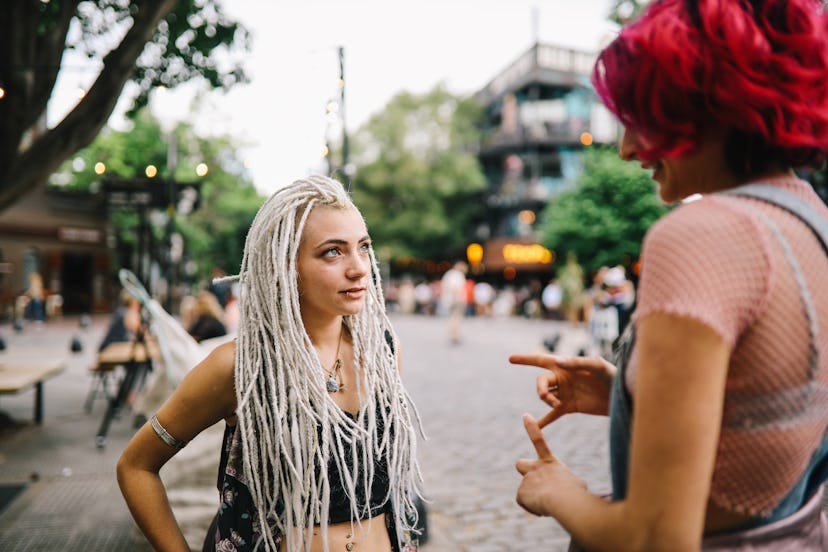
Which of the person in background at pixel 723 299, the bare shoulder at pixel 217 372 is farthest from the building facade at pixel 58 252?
the person in background at pixel 723 299

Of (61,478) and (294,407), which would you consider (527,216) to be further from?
(294,407)

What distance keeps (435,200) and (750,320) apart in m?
37.1

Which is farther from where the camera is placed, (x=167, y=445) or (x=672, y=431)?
(x=167, y=445)

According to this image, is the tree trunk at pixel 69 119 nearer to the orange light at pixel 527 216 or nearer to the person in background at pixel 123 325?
the person in background at pixel 123 325

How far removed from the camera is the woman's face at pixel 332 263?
1.84 m

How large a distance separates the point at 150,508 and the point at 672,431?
1.44m

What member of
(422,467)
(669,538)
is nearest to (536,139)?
(422,467)

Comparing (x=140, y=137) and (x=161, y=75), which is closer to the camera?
(x=161, y=75)

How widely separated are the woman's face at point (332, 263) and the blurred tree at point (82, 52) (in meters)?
4.16

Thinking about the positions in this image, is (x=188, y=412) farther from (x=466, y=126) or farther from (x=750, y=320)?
(x=466, y=126)

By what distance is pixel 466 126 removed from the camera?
38406mm

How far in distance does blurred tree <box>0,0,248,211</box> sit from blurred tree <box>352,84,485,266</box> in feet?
95.5

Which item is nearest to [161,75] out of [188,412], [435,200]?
[188,412]

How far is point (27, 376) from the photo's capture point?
20.1 feet
